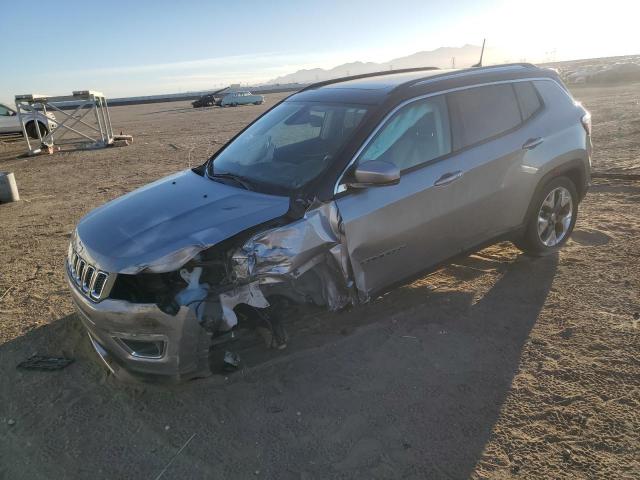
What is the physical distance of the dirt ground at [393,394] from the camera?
266 cm

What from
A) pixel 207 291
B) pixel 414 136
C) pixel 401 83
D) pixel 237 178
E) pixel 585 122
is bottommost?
pixel 207 291

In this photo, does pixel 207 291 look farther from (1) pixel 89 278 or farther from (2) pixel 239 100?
(2) pixel 239 100

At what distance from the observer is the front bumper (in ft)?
9.55

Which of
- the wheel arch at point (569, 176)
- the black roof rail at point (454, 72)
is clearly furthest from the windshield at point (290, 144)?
the wheel arch at point (569, 176)

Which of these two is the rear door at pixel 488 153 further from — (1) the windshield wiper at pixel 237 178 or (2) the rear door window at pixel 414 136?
(1) the windshield wiper at pixel 237 178

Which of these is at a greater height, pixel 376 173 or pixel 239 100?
pixel 376 173

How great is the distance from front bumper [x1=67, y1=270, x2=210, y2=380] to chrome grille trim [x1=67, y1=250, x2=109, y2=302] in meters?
0.05

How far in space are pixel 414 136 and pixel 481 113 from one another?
2.59 ft

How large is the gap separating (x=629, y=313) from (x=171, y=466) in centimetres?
350

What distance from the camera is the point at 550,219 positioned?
4.91 m

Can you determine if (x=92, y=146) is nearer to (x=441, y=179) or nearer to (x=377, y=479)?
(x=441, y=179)

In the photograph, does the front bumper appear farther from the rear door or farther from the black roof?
the rear door

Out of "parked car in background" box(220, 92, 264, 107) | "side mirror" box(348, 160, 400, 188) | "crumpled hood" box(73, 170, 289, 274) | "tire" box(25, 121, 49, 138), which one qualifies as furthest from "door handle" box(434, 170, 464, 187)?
"parked car in background" box(220, 92, 264, 107)

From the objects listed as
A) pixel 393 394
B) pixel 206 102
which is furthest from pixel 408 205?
pixel 206 102
